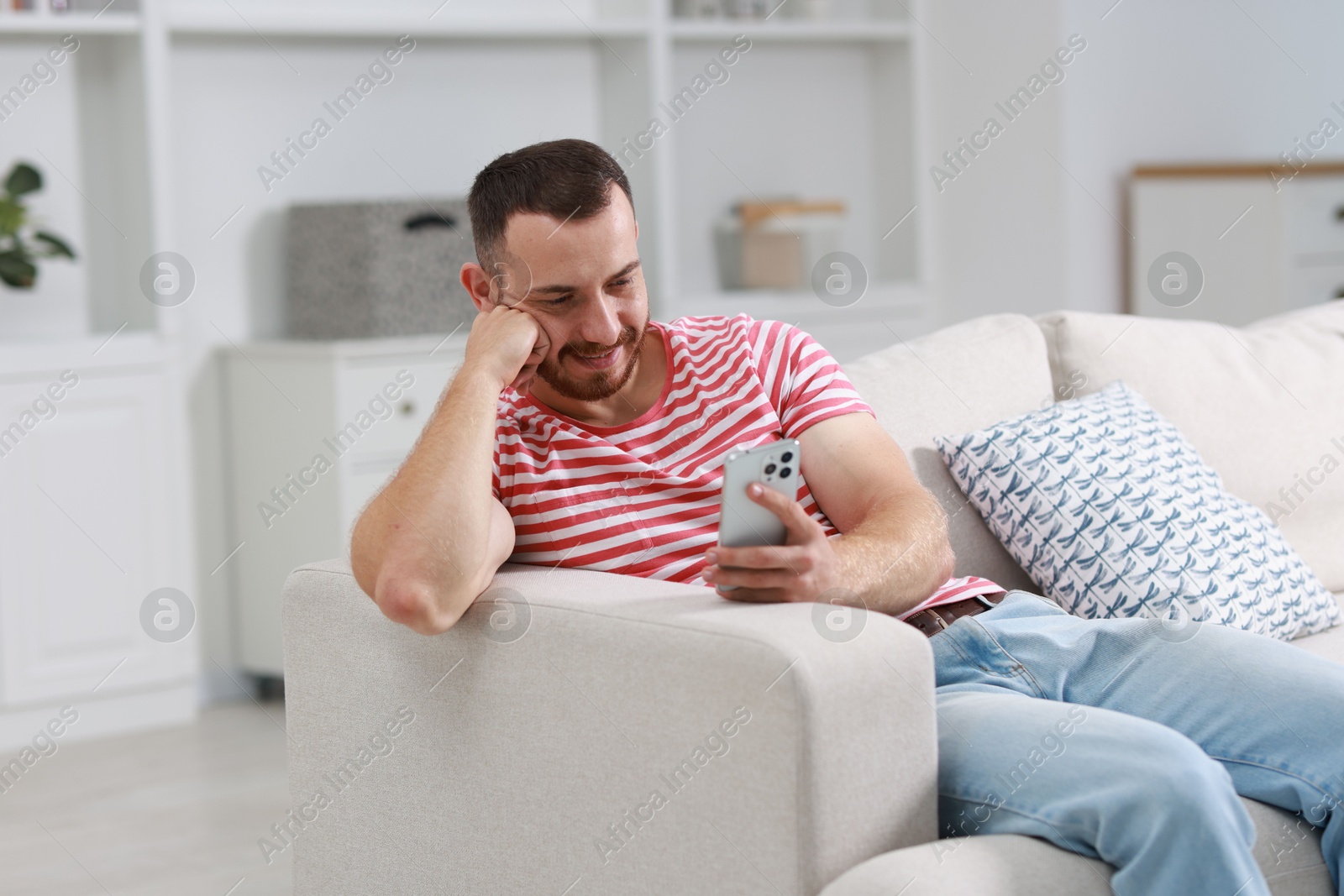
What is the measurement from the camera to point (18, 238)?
10.3 ft

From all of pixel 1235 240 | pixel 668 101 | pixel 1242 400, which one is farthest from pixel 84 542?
pixel 1235 240

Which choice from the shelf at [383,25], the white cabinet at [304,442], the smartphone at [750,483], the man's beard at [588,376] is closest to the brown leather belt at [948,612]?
the smartphone at [750,483]

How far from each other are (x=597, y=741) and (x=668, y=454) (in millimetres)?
396

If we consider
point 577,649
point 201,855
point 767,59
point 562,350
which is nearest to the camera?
point 577,649

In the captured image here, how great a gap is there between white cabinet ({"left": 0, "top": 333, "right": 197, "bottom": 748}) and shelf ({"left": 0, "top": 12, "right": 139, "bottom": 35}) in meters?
0.65

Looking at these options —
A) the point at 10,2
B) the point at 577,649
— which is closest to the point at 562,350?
the point at 577,649

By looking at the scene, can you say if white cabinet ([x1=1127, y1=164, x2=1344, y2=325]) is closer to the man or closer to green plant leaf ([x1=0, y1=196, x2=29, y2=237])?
the man

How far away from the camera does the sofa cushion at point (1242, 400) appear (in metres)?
2.05

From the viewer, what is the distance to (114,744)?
3.09 meters

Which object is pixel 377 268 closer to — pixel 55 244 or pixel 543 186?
pixel 55 244

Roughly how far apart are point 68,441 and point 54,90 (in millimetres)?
813

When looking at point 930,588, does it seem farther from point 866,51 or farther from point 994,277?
point 866,51

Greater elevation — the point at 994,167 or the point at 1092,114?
the point at 1092,114

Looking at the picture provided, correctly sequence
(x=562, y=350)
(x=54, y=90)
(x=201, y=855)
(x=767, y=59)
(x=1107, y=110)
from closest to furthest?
(x=562, y=350)
(x=201, y=855)
(x=54, y=90)
(x=1107, y=110)
(x=767, y=59)
